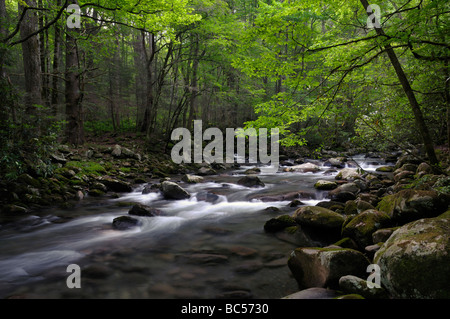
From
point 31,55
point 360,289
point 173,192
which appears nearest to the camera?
point 360,289

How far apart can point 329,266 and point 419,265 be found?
2.85 ft

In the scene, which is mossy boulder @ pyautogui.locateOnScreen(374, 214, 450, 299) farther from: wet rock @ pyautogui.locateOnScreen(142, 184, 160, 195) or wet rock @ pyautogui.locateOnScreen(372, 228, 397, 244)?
wet rock @ pyautogui.locateOnScreen(142, 184, 160, 195)

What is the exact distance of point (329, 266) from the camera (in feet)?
9.59

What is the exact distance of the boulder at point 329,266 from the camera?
2895mm

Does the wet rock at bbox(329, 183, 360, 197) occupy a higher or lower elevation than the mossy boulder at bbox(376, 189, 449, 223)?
lower

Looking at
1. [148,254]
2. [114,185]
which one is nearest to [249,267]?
[148,254]

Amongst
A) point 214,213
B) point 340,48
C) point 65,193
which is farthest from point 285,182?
point 65,193

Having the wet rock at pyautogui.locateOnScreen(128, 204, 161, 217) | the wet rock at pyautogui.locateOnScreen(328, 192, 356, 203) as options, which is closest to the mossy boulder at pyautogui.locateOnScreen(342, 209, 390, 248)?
the wet rock at pyautogui.locateOnScreen(328, 192, 356, 203)

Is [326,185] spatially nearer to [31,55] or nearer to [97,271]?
[97,271]

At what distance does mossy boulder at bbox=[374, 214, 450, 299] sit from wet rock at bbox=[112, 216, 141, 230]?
4715 millimetres

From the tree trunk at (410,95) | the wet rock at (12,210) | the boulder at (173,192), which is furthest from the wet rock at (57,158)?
the tree trunk at (410,95)

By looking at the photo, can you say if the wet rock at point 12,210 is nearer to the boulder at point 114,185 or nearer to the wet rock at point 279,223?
the boulder at point 114,185

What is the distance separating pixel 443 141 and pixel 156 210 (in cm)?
1073

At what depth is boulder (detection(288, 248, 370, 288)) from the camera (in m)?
2.89
